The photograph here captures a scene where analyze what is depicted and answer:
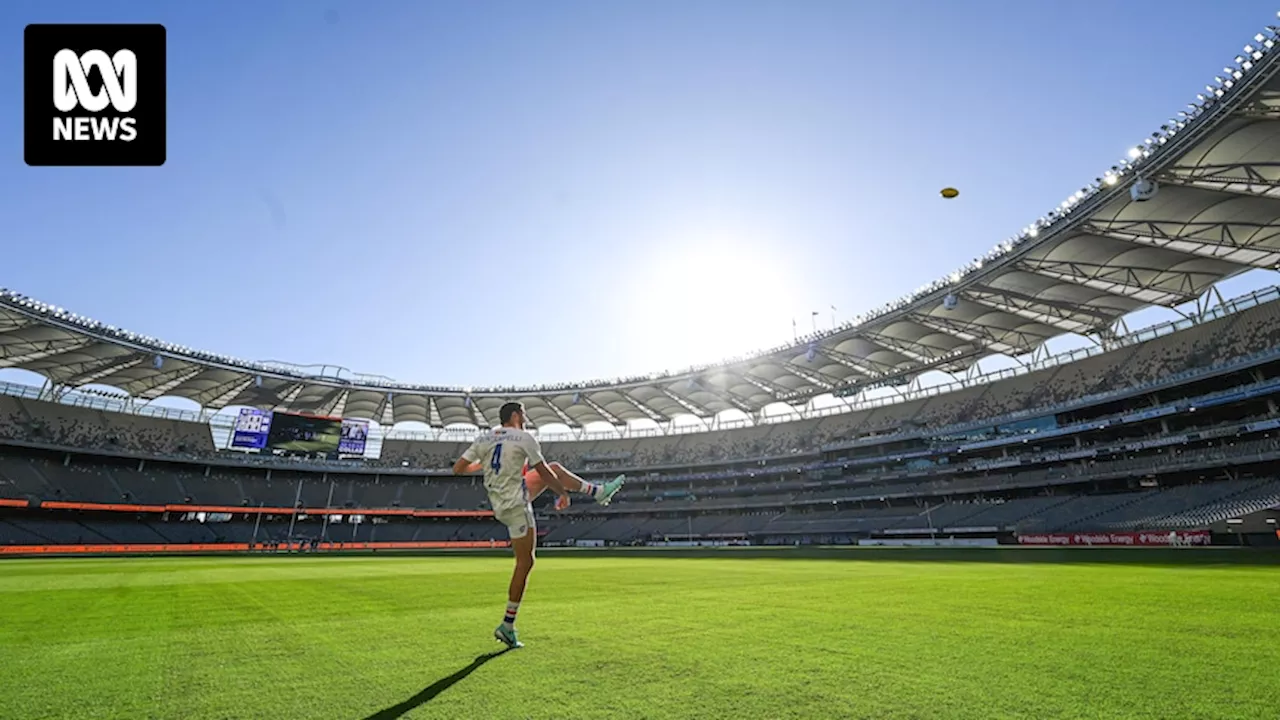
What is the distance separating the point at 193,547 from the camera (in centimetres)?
5103

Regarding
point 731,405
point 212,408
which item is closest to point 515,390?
point 731,405

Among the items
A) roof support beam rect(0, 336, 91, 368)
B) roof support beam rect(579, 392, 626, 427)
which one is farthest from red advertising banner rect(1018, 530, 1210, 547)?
roof support beam rect(0, 336, 91, 368)

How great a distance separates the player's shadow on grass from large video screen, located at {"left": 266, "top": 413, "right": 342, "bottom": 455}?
6506 cm

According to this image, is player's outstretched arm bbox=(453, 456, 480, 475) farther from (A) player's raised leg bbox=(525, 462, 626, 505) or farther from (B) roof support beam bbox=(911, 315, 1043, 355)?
(B) roof support beam bbox=(911, 315, 1043, 355)

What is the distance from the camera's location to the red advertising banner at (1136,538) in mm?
33719

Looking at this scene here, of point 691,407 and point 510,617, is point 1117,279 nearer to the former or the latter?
point 691,407

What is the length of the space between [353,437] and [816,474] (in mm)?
51336

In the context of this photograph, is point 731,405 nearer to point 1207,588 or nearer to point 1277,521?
point 1277,521

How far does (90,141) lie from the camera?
445 inches

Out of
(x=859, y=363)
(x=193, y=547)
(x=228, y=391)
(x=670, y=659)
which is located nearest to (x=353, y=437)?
(x=228, y=391)

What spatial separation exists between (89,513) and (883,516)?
240 ft

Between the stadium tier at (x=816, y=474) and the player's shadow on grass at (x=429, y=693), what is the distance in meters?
44.3

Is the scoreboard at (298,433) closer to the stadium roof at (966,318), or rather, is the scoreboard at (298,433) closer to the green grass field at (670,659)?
the stadium roof at (966,318)

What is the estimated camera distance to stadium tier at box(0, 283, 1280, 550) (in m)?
39.6
